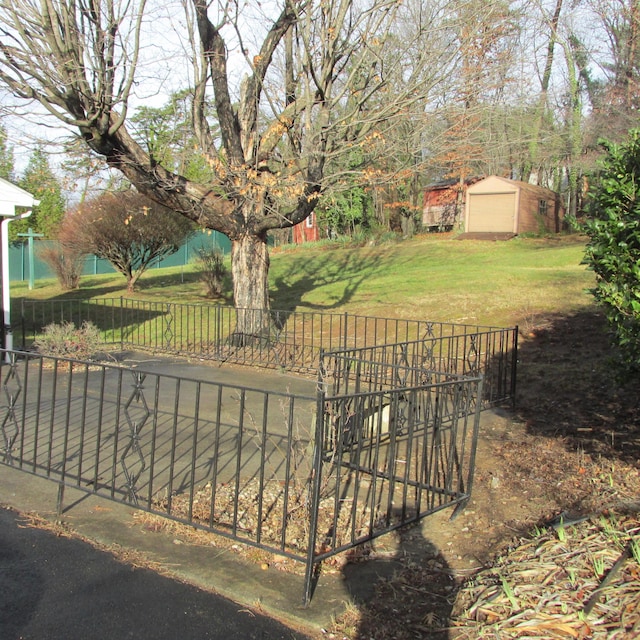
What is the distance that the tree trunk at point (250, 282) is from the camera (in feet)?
42.1

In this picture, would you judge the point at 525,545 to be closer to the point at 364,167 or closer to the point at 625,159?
the point at 625,159

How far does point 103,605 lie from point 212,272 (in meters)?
17.3

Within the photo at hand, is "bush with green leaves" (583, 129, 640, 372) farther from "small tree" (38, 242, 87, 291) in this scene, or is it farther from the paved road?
"small tree" (38, 242, 87, 291)

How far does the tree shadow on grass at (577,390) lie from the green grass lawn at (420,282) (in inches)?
45.0

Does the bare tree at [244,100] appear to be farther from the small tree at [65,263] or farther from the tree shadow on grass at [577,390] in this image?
the small tree at [65,263]

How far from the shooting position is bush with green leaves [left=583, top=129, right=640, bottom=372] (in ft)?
14.5

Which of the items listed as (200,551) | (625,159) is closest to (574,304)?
(625,159)

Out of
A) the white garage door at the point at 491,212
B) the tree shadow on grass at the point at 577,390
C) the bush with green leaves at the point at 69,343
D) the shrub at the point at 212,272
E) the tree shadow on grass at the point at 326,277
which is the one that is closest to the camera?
the tree shadow on grass at the point at 577,390

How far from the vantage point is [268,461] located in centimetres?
585

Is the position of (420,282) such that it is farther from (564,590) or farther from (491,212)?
(564,590)

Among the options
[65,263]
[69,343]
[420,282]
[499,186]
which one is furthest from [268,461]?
[499,186]

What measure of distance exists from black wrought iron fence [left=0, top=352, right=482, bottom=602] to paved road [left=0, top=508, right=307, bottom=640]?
0.41 metres

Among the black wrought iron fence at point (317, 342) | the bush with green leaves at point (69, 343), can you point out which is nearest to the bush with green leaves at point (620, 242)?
the black wrought iron fence at point (317, 342)

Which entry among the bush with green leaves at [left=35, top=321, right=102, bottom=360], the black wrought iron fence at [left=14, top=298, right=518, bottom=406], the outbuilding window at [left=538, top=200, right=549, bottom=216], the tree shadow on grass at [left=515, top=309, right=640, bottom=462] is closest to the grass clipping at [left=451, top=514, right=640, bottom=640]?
the tree shadow on grass at [left=515, top=309, right=640, bottom=462]
